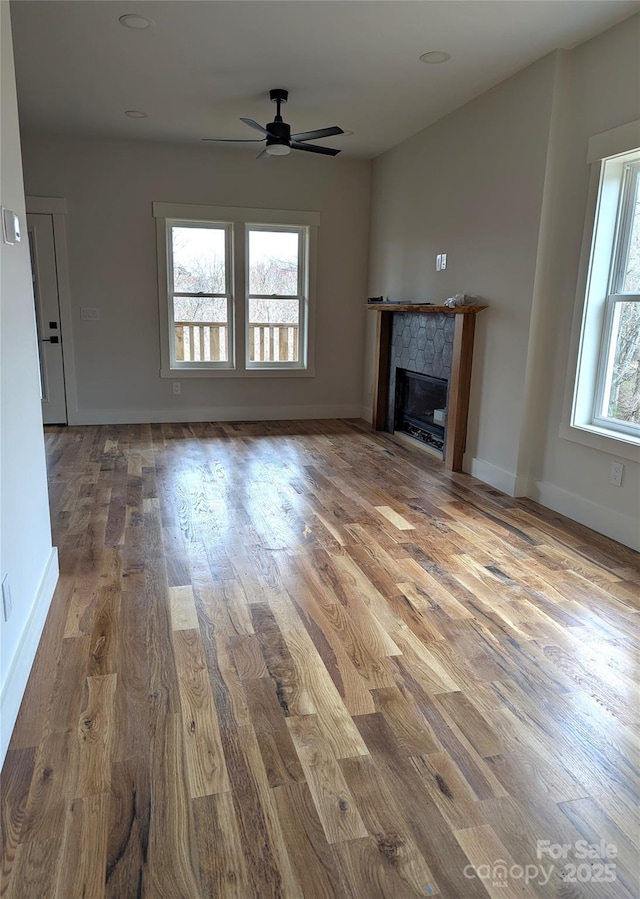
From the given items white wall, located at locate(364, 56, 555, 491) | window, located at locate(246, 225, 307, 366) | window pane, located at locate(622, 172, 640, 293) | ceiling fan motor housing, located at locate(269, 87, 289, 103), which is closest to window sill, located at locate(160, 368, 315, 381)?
window, located at locate(246, 225, 307, 366)

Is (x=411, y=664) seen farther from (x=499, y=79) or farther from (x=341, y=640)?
(x=499, y=79)

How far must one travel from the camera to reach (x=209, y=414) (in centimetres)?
649

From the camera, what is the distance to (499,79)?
405cm

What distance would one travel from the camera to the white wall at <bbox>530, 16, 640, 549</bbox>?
3223 millimetres

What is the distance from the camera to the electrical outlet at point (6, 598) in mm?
1775

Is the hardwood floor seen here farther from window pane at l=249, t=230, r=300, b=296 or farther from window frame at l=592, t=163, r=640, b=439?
window pane at l=249, t=230, r=300, b=296

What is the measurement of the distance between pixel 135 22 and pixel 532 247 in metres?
2.70

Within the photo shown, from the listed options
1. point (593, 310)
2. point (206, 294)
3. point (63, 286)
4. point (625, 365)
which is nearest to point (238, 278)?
point (206, 294)

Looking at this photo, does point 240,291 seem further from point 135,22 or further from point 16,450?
point 16,450

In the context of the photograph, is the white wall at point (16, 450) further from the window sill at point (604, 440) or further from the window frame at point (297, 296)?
the window frame at point (297, 296)

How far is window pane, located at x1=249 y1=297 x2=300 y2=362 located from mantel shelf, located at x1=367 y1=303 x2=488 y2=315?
1043mm

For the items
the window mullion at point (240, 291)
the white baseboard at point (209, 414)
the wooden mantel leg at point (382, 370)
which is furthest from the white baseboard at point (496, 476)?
the window mullion at point (240, 291)

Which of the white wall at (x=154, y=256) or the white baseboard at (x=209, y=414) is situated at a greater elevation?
the white wall at (x=154, y=256)

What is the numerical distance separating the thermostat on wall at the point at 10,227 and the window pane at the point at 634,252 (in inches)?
123
